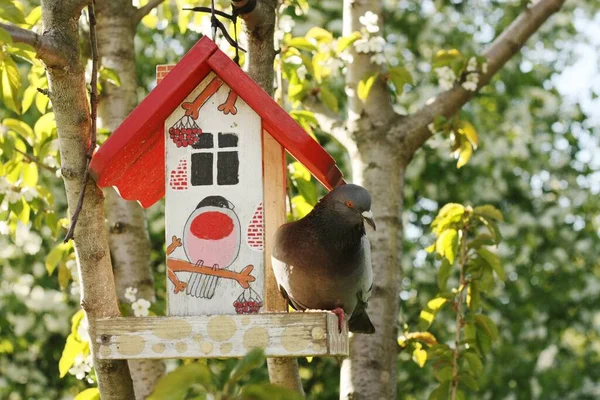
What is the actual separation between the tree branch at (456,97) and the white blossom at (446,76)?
0.03 meters

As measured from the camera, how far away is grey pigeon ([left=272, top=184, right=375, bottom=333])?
263 centimetres

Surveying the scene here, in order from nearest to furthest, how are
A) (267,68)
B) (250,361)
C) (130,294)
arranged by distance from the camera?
(250,361), (267,68), (130,294)

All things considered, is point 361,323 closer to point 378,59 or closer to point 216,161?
point 216,161

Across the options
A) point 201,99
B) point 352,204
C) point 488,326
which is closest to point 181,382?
point 352,204

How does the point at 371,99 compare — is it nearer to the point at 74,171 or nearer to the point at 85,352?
the point at 85,352

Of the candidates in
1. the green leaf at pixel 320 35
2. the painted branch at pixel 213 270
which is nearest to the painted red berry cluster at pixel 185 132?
the painted branch at pixel 213 270

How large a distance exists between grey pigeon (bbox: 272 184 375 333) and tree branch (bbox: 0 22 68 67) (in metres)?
0.78

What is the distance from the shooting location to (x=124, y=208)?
4.20 meters

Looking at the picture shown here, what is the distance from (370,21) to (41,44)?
7.03 ft

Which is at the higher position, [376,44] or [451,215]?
[376,44]

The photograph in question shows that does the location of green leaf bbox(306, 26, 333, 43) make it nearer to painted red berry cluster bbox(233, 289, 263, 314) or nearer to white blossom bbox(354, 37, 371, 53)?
white blossom bbox(354, 37, 371, 53)

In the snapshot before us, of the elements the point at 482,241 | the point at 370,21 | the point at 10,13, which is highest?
the point at 370,21

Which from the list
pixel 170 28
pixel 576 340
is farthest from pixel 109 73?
pixel 576 340

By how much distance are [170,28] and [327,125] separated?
3233mm
